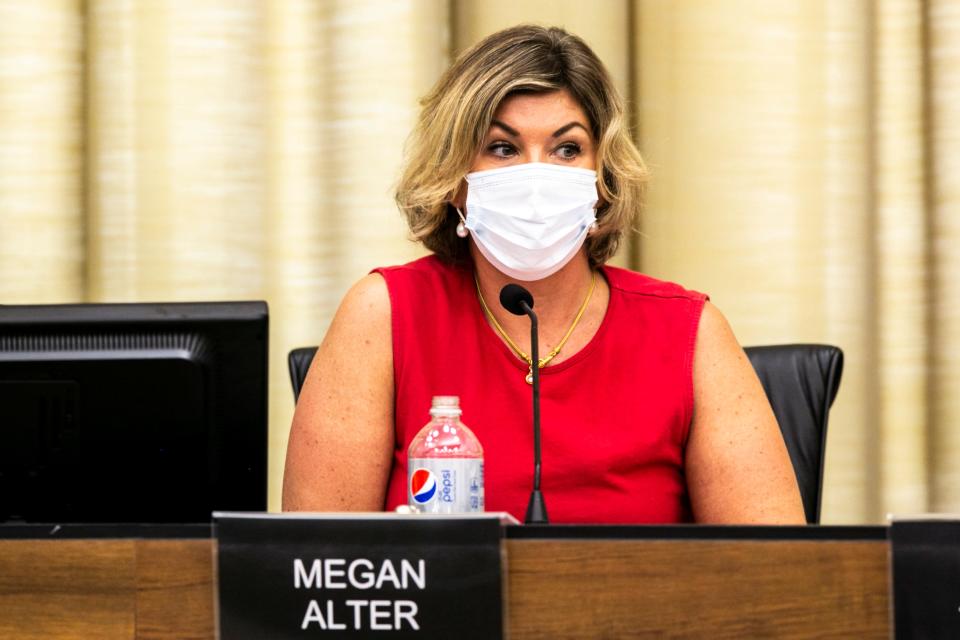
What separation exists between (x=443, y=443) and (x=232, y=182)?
43.2 inches

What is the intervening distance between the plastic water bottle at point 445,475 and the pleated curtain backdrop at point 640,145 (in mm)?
936

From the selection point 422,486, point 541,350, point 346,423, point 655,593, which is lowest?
point 655,593

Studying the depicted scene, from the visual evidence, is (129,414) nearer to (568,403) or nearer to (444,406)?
(444,406)

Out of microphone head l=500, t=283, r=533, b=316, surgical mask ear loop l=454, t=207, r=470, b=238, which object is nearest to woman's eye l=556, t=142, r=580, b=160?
surgical mask ear loop l=454, t=207, r=470, b=238

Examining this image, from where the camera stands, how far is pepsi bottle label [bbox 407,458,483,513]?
125 cm

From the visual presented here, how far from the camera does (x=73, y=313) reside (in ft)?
4.18

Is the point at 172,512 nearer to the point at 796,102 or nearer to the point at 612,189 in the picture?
the point at 612,189

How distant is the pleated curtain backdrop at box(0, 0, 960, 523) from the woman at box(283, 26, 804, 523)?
1.68ft

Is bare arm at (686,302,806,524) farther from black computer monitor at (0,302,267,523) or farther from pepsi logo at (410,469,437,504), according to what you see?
black computer monitor at (0,302,267,523)

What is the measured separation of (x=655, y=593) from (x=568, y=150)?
948mm

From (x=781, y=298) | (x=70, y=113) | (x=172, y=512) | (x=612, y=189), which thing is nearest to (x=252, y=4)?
(x=70, y=113)

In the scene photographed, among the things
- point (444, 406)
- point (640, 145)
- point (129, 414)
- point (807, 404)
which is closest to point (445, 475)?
point (444, 406)

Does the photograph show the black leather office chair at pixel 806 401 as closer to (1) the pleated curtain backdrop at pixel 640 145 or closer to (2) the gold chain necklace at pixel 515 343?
(2) the gold chain necklace at pixel 515 343

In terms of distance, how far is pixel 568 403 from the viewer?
1.67 metres
